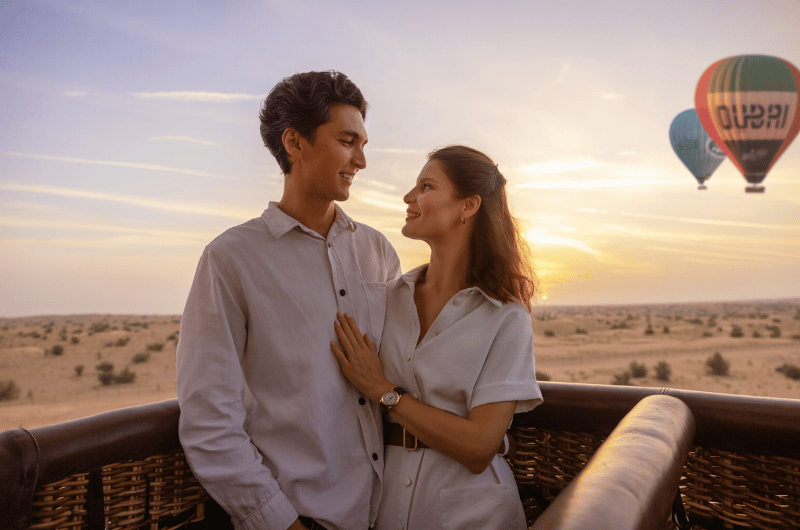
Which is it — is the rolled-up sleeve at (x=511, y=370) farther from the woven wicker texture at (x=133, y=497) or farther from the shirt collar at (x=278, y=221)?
the woven wicker texture at (x=133, y=497)

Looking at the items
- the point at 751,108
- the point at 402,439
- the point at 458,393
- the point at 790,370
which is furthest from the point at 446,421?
the point at 790,370

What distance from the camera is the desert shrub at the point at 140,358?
2953 centimetres

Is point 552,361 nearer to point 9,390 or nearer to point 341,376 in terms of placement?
point 9,390

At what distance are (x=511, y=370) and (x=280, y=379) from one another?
720mm

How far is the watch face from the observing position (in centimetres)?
192

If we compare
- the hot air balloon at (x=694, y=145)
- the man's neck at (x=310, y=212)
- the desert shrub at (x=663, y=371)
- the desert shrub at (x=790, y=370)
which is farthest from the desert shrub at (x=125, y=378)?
the desert shrub at (x=790, y=370)

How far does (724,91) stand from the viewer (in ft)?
68.3

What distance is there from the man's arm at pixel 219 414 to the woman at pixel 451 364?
346 mm

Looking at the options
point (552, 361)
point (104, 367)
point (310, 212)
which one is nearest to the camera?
point (310, 212)

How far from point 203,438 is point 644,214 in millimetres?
98211

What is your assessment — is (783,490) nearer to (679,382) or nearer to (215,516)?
(215,516)

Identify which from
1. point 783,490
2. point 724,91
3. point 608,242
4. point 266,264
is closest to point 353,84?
point 266,264

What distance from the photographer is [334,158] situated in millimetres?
2291

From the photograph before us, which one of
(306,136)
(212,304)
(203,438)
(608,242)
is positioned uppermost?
(306,136)
